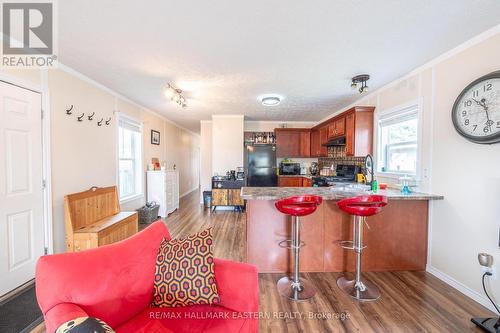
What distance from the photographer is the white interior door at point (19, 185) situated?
202 centimetres

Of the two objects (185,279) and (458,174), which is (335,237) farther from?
(185,279)

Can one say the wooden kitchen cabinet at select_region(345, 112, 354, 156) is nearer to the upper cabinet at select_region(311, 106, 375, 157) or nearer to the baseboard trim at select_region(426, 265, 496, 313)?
the upper cabinet at select_region(311, 106, 375, 157)

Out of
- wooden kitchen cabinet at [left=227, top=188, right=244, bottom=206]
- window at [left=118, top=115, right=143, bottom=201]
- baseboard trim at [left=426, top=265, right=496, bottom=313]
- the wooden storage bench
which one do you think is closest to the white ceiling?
window at [left=118, top=115, right=143, bottom=201]

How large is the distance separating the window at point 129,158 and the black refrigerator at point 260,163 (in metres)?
2.58

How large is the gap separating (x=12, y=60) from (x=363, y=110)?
4512 mm

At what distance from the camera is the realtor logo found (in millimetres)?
1679

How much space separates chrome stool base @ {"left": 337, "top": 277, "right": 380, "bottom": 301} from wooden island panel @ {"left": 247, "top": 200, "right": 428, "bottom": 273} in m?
0.28

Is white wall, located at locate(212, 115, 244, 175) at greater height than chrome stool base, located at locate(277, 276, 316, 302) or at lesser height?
greater

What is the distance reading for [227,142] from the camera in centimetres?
553

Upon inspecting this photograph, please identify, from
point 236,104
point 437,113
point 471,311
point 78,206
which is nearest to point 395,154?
point 437,113

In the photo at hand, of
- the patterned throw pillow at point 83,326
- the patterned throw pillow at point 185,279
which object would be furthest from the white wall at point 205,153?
the patterned throw pillow at point 83,326

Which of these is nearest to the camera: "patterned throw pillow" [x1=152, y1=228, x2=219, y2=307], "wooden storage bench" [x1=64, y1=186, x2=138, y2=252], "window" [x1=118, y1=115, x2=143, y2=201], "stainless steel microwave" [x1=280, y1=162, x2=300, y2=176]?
"patterned throw pillow" [x1=152, y1=228, x2=219, y2=307]

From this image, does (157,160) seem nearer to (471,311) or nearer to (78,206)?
(78,206)

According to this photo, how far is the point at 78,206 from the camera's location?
2703 millimetres
